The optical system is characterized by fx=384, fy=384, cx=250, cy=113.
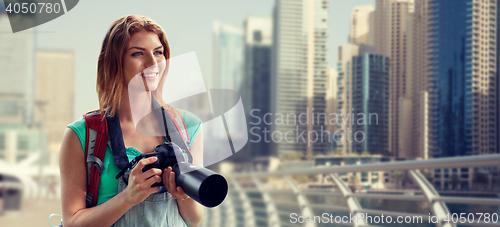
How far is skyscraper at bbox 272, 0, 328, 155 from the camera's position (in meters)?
41.4

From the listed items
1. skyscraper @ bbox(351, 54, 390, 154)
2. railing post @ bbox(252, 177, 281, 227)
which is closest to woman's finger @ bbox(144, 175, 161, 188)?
railing post @ bbox(252, 177, 281, 227)

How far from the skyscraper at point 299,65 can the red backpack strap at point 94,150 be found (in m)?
40.2

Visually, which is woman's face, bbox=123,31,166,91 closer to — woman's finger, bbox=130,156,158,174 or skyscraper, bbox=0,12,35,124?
woman's finger, bbox=130,156,158,174

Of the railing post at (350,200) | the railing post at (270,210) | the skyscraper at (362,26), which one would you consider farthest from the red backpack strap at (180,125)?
the skyscraper at (362,26)

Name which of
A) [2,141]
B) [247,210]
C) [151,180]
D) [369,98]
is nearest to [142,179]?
[151,180]

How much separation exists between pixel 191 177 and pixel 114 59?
18 cm

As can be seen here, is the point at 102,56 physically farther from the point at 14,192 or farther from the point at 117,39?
the point at 14,192

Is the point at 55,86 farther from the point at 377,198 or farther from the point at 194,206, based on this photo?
the point at 194,206

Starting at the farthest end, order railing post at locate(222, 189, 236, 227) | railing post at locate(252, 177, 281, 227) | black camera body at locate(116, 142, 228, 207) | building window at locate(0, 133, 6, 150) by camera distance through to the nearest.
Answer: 1. building window at locate(0, 133, 6, 150)
2. railing post at locate(222, 189, 236, 227)
3. railing post at locate(252, 177, 281, 227)
4. black camera body at locate(116, 142, 228, 207)

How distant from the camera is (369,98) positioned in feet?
119

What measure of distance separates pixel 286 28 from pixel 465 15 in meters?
18.3

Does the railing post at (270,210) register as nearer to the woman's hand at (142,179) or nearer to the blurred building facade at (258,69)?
the woman's hand at (142,179)

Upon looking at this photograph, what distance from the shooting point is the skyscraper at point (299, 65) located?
41.4 metres

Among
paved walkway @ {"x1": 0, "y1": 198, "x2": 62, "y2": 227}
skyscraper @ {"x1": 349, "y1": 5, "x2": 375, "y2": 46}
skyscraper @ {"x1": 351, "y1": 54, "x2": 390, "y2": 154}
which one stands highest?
skyscraper @ {"x1": 349, "y1": 5, "x2": 375, "y2": 46}
